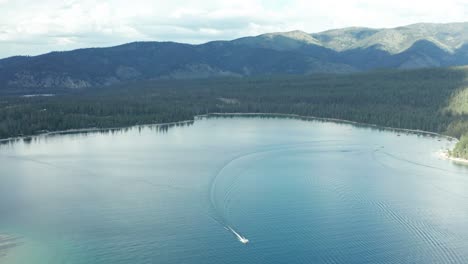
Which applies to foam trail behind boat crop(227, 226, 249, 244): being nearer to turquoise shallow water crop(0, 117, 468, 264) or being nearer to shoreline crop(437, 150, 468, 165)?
turquoise shallow water crop(0, 117, 468, 264)

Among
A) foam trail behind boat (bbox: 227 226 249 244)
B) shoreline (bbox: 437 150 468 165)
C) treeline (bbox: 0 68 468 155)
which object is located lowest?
foam trail behind boat (bbox: 227 226 249 244)

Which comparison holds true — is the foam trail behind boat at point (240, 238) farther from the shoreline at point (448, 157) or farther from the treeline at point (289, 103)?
the treeline at point (289, 103)

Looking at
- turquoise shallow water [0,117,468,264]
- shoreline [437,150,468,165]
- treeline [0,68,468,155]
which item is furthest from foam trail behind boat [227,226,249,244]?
treeline [0,68,468,155]

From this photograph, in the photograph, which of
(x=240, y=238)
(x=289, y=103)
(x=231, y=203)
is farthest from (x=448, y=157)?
(x=289, y=103)

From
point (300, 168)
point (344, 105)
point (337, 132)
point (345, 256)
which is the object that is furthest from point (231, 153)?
point (344, 105)

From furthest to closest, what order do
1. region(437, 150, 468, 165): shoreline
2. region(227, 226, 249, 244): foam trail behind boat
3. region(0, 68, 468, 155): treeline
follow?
region(0, 68, 468, 155): treeline → region(437, 150, 468, 165): shoreline → region(227, 226, 249, 244): foam trail behind boat

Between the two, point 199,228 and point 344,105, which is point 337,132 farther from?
point 199,228
